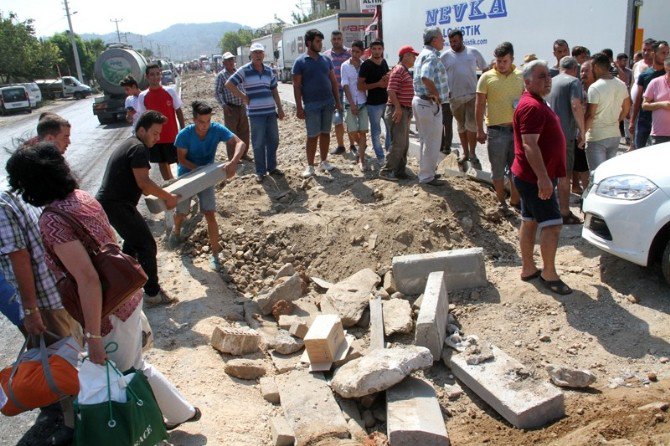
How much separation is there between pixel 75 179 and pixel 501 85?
4.99 metres

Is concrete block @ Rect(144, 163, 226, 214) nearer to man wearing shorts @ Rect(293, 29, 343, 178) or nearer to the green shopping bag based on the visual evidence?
the green shopping bag

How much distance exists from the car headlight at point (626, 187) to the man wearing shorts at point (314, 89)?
4.51 metres

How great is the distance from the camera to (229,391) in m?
4.04

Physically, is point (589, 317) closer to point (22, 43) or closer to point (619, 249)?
point (619, 249)

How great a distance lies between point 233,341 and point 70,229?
201 cm

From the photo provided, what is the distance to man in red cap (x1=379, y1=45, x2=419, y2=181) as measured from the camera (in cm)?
723

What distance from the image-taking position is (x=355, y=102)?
8781 millimetres

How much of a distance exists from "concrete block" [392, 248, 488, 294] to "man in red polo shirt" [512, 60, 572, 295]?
464 millimetres

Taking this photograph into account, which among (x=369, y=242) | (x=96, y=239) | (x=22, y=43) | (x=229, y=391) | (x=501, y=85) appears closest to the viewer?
(x=96, y=239)

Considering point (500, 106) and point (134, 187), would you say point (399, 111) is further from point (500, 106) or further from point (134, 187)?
point (134, 187)

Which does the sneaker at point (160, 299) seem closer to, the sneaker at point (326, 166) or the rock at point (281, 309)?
the rock at point (281, 309)

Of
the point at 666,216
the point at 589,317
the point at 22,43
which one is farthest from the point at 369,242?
the point at 22,43

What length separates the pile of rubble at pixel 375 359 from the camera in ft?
11.5

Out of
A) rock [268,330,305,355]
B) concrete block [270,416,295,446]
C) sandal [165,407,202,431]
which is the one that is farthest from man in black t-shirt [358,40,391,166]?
sandal [165,407,202,431]
